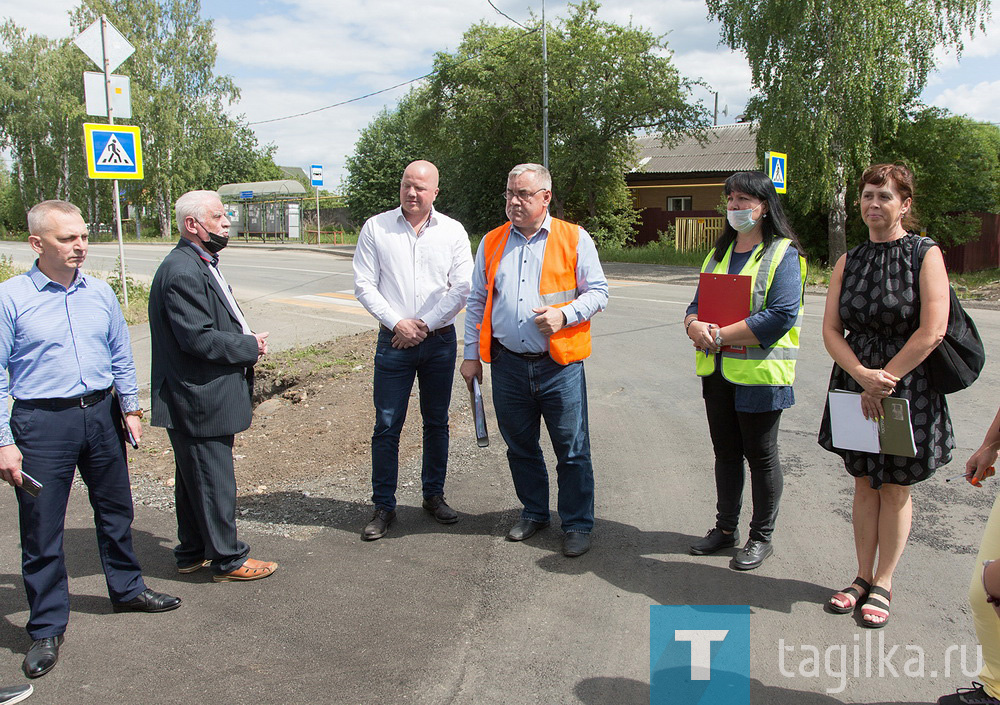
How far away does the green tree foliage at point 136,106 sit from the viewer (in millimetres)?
42688

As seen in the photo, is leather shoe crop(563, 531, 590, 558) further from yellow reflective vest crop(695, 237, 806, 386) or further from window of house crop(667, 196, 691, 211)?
window of house crop(667, 196, 691, 211)

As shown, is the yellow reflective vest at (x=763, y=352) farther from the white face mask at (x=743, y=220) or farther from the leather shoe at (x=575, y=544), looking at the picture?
the leather shoe at (x=575, y=544)

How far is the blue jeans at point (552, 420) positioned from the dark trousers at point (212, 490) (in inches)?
56.1

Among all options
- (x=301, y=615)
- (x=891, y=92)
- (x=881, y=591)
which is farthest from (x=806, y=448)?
(x=891, y=92)

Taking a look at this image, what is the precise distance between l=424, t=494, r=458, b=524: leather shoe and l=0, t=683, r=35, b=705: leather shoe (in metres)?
2.20

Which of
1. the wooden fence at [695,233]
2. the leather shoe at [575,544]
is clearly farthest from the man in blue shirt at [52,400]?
the wooden fence at [695,233]

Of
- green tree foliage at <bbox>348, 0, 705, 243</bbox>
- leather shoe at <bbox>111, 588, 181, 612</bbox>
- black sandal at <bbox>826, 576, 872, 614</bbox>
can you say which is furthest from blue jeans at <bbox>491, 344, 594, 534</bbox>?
green tree foliage at <bbox>348, 0, 705, 243</bbox>

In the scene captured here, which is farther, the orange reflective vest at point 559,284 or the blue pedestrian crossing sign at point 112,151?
the blue pedestrian crossing sign at point 112,151

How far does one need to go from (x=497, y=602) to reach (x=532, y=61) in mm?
25833

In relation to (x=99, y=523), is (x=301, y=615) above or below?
below

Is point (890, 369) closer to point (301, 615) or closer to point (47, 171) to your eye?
point (301, 615)

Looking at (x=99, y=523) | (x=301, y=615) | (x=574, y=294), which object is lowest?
(x=301, y=615)

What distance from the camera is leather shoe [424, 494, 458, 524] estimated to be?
4.57m

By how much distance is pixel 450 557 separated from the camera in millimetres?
4086
